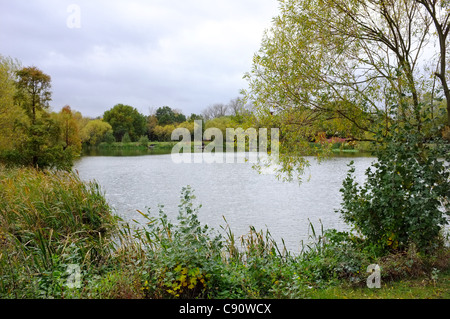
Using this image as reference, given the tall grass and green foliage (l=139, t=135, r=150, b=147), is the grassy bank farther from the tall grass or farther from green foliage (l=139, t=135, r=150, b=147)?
green foliage (l=139, t=135, r=150, b=147)

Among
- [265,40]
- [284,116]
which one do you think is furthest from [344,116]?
[265,40]

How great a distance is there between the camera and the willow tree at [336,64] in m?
7.04

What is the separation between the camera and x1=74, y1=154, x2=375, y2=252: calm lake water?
1045 cm

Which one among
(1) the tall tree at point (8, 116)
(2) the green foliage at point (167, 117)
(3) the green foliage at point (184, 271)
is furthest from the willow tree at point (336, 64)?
(2) the green foliage at point (167, 117)

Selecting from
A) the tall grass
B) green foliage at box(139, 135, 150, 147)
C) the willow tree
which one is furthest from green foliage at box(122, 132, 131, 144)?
the willow tree

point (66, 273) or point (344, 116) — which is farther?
point (344, 116)

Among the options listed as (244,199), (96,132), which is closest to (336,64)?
(244,199)

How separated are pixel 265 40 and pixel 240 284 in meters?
5.37

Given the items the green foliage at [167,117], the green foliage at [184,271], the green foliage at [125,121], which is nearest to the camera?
the green foliage at [184,271]

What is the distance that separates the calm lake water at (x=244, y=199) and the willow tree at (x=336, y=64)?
174 centimetres

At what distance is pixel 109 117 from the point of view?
63.2 m

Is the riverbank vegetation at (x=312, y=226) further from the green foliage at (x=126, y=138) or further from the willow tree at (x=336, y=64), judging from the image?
the green foliage at (x=126, y=138)

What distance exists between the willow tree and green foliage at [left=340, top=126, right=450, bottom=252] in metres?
1.78
